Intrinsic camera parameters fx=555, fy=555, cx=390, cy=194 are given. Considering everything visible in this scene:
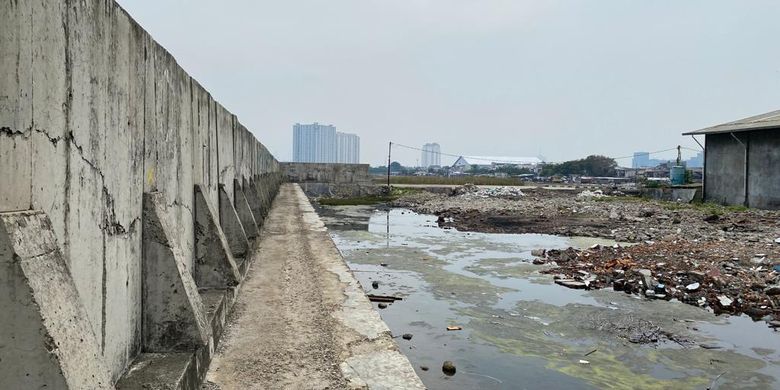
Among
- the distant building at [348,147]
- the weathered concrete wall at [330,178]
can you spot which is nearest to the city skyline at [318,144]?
the distant building at [348,147]

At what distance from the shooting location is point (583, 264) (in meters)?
10.9

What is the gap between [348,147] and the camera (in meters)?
140

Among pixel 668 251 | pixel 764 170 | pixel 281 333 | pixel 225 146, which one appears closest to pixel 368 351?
pixel 281 333

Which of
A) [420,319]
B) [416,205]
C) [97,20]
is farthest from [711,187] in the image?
[97,20]

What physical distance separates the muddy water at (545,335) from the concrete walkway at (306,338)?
107 cm

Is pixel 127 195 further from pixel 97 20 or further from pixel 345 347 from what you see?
pixel 345 347

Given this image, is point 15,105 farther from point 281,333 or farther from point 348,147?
point 348,147

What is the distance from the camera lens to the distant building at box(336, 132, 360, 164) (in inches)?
5310

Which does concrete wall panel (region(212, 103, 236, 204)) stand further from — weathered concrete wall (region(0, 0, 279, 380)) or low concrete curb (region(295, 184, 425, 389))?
weathered concrete wall (region(0, 0, 279, 380))

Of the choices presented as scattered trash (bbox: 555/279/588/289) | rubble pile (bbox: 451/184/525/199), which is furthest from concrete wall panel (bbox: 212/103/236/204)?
rubble pile (bbox: 451/184/525/199)

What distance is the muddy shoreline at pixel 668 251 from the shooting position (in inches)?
328

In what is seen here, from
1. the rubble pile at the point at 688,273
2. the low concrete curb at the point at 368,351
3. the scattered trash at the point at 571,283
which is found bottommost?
the scattered trash at the point at 571,283

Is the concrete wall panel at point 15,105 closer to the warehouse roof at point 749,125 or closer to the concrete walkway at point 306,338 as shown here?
the concrete walkway at point 306,338

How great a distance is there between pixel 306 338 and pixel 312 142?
12249cm
